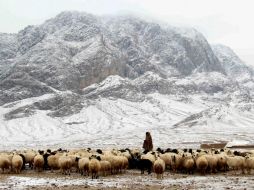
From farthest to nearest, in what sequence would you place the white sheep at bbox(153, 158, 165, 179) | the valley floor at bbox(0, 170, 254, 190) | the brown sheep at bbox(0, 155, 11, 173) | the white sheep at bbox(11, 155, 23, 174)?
the white sheep at bbox(11, 155, 23, 174) → the brown sheep at bbox(0, 155, 11, 173) → the white sheep at bbox(153, 158, 165, 179) → the valley floor at bbox(0, 170, 254, 190)

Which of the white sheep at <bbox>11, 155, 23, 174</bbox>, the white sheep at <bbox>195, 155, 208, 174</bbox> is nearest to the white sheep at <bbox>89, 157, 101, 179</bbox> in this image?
the white sheep at <bbox>11, 155, 23, 174</bbox>

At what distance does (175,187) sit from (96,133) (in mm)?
176868

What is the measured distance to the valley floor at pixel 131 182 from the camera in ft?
79.9

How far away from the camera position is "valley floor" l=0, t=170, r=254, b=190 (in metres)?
24.4

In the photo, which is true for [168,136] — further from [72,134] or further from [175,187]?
[175,187]

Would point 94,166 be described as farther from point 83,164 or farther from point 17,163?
point 17,163

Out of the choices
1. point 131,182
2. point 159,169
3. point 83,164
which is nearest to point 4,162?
point 83,164

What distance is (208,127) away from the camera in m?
198

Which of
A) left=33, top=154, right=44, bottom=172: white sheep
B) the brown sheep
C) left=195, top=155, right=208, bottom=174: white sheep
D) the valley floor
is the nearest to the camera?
the valley floor

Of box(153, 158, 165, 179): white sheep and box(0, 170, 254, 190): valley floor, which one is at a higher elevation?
box(153, 158, 165, 179): white sheep

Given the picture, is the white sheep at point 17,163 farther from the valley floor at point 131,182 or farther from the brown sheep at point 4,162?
the valley floor at point 131,182

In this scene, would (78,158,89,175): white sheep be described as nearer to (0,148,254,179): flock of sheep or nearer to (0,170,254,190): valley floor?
(0,148,254,179): flock of sheep

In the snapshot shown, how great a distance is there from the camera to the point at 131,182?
26.6 meters

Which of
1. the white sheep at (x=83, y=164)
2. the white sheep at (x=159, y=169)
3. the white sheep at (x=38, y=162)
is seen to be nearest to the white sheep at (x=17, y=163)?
the white sheep at (x=38, y=162)
